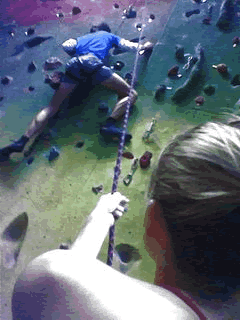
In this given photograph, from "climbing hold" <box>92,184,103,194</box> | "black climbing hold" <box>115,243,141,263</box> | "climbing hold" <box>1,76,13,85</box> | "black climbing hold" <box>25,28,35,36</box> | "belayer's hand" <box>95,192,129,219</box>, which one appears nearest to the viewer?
"belayer's hand" <box>95,192,129,219</box>

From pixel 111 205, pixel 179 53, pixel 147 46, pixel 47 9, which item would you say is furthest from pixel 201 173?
pixel 47 9

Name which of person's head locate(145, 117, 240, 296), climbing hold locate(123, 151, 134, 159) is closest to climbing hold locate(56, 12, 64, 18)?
climbing hold locate(123, 151, 134, 159)

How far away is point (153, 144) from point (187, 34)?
50.0 inches

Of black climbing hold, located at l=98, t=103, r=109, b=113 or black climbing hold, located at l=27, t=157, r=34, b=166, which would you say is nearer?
black climbing hold, located at l=27, t=157, r=34, b=166

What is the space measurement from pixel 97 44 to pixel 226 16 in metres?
1.23

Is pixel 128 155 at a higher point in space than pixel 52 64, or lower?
lower

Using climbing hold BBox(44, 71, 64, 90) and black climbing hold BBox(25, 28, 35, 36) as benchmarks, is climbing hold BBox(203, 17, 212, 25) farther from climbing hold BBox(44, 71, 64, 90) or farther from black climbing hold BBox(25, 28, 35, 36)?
black climbing hold BBox(25, 28, 35, 36)

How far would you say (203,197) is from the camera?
0.66m

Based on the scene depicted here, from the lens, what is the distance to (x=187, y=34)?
289 centimetres

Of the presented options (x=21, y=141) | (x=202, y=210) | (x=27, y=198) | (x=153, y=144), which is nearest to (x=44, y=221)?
(x=27, y=198)

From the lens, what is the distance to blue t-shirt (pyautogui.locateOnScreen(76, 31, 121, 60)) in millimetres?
2729

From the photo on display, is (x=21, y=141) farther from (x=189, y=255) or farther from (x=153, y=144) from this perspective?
(x=189, y=255)

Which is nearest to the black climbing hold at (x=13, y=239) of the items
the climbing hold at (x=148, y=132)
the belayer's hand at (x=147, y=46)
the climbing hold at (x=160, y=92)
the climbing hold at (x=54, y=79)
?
the climbing hold at (x=148, y=132)

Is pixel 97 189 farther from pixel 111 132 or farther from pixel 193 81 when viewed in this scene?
pixel 193 81
